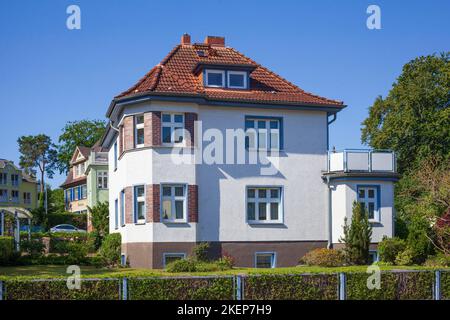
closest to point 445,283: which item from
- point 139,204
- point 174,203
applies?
point 174,203

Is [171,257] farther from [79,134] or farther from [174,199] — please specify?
[79,134]

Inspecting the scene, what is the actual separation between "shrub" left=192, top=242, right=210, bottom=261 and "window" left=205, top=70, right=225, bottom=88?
6.95 metres

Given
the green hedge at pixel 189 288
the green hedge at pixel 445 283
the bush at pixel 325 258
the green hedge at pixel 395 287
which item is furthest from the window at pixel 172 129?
the green hedge at pixel 445 283

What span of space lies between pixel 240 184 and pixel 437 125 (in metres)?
23.8

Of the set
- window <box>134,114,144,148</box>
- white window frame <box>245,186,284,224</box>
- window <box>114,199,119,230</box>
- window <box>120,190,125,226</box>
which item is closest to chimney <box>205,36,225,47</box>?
window <box>134,114,144,148</box>

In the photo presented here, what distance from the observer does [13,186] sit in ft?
323

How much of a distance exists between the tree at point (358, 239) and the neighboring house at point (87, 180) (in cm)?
2626

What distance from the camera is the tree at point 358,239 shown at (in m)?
29.3

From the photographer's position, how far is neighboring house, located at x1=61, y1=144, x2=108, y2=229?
61688 millimetres

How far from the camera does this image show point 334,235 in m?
31.3

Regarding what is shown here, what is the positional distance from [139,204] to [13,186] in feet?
242

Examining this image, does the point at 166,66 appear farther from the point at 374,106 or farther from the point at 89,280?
the point at 374,106

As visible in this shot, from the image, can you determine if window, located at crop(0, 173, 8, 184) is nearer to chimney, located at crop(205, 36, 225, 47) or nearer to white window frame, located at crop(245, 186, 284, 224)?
chimney, located at crop(205, 36, 225, 47)

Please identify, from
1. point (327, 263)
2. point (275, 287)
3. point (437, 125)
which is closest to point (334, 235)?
point (327, 263)
